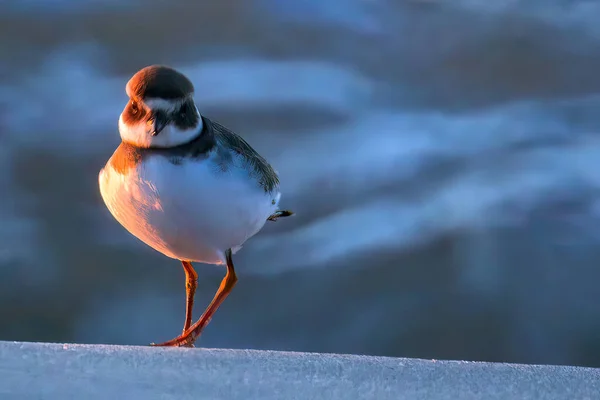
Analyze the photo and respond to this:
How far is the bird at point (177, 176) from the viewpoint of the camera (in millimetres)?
2229

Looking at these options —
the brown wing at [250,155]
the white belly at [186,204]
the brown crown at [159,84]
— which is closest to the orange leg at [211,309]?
the white belly at [186,204]

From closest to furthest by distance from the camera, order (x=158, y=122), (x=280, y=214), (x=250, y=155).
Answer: (x=158, y=122), (x=250, y=155), (x=280, y=214)

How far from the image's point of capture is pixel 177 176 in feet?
7.32

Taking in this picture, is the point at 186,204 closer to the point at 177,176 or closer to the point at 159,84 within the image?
the point at 177,176

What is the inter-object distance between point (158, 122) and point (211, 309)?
72 cm

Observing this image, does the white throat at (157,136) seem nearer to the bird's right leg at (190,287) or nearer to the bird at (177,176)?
the bird at (177,176)

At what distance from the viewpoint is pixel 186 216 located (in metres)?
2.31

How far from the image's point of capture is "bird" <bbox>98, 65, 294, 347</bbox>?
2.23m

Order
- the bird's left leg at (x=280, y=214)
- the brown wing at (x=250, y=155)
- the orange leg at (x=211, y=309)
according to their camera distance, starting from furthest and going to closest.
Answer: the bird's left leg at (x=280, y=214) < the orange leg at (x=211, y=309) < the brown wing at (x=250, y=155)

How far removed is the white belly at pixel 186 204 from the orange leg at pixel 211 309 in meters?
0.09

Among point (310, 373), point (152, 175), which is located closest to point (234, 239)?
point (152, 175)

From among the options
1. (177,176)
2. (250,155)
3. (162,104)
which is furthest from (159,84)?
(250,155)

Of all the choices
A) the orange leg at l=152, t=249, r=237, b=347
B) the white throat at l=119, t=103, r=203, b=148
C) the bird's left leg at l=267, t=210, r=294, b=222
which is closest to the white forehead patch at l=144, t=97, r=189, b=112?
the white throat at l=119, t=103, r=203, b=148

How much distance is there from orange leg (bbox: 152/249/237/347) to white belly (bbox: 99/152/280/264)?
0.29 feet
